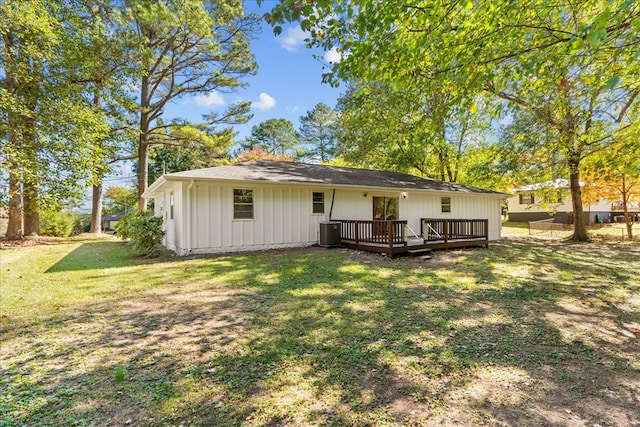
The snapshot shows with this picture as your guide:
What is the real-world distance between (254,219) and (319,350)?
7.56m

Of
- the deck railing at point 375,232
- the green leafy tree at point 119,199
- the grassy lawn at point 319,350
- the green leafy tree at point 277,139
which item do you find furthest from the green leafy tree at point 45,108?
the green leafy tree at point 119,199

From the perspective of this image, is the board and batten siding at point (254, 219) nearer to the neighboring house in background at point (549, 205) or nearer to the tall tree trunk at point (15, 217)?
the tall tree trunk at point (15, 217)

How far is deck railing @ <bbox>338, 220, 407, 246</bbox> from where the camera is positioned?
30.6 feet

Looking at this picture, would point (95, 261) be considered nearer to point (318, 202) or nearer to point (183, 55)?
point (318, 202)

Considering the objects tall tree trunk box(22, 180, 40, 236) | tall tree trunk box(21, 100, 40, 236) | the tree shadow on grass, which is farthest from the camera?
tall tree trunk box(22, 180, 40, 236)

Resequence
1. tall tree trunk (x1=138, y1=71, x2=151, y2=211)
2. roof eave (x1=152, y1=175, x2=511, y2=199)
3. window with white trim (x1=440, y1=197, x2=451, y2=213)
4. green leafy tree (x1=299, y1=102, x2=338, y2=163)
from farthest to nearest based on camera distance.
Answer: green leafy tree (x1=299, y1=102, x2=338, y2=163), tall tree trunk (x1=138, y1=71, x2=151, y2=211), window with white trim (x1=440, y1=197, x2=451, y2=213), roof eave (x1=152, y1=175, x2=511, y2=199)

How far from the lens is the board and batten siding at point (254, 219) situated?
952 centimetres

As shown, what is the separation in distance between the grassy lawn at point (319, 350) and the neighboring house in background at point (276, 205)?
319cm

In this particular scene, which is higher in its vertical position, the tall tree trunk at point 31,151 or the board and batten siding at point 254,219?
the tall tree trunk at point 31,151

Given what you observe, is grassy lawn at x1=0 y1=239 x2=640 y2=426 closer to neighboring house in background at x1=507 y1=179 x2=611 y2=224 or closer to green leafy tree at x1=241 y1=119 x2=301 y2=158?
neighboring house in background at x1=507 y1=179 x2=611 y2=224

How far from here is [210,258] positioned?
8.95 m

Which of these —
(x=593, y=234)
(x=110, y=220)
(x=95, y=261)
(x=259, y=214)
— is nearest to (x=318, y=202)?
(x=259, y=214)

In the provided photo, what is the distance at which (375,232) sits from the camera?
1018 centimetres

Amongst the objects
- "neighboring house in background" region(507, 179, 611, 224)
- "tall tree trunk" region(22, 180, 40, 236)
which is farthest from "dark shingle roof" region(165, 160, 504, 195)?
"tall tree trunk" region(22, 180, 40, 236)
